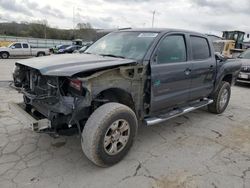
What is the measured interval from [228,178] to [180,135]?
4.71 ft

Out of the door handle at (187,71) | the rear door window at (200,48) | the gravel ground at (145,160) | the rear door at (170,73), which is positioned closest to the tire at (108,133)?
the gravel ground at (145,160)

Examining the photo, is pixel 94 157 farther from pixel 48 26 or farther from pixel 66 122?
pixel 48 26

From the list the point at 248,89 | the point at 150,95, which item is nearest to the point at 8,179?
the point at 150,95

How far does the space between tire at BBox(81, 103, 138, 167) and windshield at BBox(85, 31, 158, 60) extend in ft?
3.23

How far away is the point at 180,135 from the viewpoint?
4516mm

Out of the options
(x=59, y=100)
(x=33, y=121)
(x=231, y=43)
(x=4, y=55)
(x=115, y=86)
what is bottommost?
(x=4, y=55)

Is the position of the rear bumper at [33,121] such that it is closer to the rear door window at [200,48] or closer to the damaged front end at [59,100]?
the damaged front end at [59,100]

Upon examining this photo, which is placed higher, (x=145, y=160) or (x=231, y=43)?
(x=231, y=43)

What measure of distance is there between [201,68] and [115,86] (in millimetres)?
2162

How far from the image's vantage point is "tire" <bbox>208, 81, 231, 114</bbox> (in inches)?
222

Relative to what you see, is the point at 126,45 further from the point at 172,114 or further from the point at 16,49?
the point at 16,49

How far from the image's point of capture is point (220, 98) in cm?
571

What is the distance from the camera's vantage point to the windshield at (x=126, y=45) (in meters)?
3.84

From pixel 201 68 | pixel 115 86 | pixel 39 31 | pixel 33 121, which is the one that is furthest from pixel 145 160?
pixel 39 31
